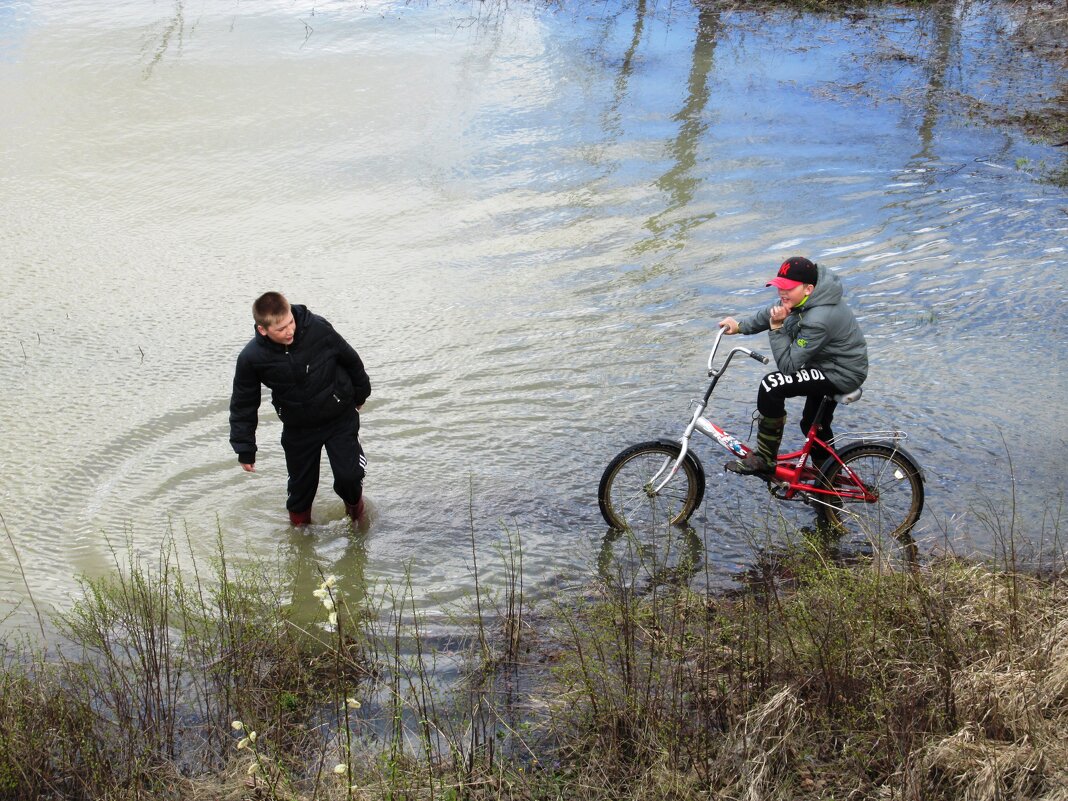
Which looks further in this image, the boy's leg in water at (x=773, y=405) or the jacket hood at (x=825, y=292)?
the boy's leg in water at (x=773, y=405)

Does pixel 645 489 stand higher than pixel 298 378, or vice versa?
pixel 298 378

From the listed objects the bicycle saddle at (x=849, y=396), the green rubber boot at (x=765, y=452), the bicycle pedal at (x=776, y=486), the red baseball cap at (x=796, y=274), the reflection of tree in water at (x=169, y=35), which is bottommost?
the bicycle pedal at (x=776, y=486)

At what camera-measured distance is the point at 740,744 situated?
458 centimetres

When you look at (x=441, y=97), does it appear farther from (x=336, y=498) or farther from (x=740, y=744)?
(x=740, y=744)

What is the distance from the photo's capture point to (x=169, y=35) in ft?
59.3

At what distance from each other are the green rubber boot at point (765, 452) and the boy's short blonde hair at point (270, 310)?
131 inches

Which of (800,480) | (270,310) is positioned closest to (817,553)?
(800,480)

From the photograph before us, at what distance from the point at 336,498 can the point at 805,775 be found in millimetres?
4302

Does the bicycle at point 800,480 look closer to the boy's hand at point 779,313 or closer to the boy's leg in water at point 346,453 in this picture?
the boy's hand at point 779,313

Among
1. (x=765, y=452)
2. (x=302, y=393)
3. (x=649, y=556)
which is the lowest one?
(x=649, y=556)

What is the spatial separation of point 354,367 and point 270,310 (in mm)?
814

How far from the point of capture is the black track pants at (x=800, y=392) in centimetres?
669

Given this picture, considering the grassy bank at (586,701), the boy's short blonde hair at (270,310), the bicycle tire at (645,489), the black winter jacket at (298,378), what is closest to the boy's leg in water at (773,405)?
the bicycle tire at (645,489)

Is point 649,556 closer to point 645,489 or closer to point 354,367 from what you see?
point 645,489
